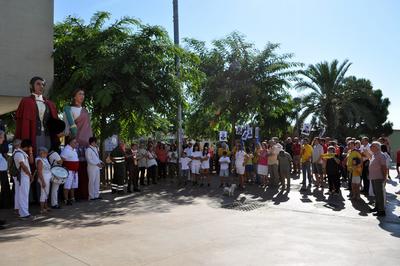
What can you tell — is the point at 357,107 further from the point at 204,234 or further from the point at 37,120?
the point at 204,234

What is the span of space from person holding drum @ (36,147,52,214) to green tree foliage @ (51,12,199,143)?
3.39 metres

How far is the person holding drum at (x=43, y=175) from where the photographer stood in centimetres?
938

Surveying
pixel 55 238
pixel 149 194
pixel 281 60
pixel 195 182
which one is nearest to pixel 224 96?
pixel 281 60

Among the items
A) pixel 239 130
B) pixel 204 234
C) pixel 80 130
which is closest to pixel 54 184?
pixel 80 130

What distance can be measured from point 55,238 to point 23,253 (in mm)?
926

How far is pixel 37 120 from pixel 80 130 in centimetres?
146

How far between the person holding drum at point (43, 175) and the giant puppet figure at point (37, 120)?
31.9 inches

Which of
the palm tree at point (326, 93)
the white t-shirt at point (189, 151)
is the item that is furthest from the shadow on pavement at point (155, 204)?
the palm tree at point (326, 93)

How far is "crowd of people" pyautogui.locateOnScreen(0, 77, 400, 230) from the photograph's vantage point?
377 inches

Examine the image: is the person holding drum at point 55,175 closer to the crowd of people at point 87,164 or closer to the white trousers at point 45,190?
the crowd of people at point 87,164

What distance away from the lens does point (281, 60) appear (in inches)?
924

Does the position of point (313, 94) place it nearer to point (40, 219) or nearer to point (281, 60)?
point (281, 60)

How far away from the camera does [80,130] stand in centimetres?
1162

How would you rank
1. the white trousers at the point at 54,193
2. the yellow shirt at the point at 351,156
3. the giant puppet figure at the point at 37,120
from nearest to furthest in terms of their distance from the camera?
the white trousers at the point at 54,193 → the giant puppet figure at the point at 37,120 → the yellow shirt at the point at 351,156
